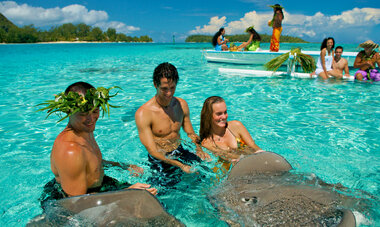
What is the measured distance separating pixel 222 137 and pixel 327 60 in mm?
7745

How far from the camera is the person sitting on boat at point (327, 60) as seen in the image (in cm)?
867

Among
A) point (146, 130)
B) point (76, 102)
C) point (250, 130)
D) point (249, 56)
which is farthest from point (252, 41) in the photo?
point (76, 102)

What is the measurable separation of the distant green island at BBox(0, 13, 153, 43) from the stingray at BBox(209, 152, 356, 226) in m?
98.5

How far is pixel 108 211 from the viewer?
1.58 meters

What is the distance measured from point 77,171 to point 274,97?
6256 millimetres

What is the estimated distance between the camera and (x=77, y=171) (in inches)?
64.1

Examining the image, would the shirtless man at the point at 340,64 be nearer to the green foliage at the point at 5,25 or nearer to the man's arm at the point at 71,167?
the man's arm at the point at 71,167

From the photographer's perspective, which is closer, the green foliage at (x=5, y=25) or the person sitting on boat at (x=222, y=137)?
the person sitting on boat at (x=222, y=137)

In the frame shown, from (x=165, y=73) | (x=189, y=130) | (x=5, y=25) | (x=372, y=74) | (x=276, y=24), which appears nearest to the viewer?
(x=165, y=73)

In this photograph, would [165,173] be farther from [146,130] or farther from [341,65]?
[341,65]

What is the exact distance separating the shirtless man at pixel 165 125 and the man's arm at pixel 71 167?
1.03 meters

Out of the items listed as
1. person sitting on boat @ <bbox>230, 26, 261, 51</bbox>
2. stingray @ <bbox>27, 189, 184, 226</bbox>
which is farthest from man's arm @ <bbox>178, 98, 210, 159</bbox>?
person sitting on boat @ <bbox>230, 26, 261, 51</bbox>

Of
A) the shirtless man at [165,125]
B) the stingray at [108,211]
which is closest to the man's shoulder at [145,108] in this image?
the shirtless man at [165,125]

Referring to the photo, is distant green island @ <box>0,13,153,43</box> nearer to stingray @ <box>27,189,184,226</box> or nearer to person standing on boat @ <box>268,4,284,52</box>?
person standing on boat @ <box>268,4,284,52</box>
